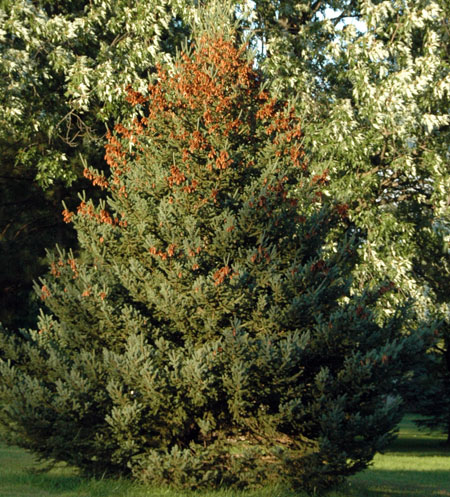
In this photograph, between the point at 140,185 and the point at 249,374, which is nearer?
the point at 249,374

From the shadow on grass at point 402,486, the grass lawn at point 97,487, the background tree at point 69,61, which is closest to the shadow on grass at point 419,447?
the shadow on grass at point 402,486

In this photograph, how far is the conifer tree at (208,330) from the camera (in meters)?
10.4

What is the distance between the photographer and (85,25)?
17.7 m

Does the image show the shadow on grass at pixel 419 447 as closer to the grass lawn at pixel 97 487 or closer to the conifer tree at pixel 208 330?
the grass lawn at pixel 97 487

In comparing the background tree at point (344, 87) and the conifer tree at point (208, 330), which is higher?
the background tree at point (344, 87)

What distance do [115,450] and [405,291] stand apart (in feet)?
27.9

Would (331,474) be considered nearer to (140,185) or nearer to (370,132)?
(140,185)

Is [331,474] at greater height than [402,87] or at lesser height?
lesser

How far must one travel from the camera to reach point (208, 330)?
10.9 m

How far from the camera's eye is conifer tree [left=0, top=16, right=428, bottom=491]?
10430 mm

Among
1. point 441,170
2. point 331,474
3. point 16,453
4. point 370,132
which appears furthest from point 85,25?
point 331,474

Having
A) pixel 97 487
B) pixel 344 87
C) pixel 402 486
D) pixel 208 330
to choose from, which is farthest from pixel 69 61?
pixel 402 486

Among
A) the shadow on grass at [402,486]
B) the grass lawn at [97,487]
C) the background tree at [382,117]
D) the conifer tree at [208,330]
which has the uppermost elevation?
the background tree at [382,117]

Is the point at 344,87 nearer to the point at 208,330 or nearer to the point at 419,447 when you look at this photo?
the point at 208,330
